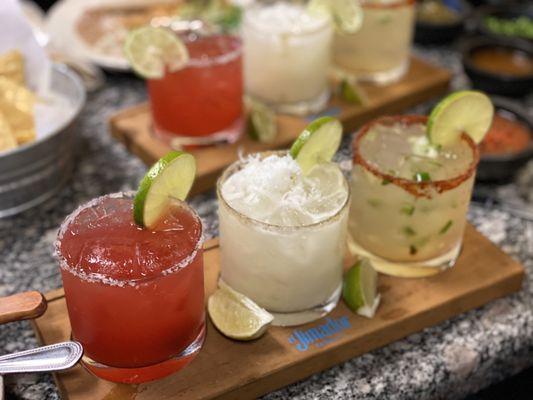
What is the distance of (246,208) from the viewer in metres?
1.14

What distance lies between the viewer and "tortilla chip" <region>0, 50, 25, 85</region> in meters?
1.65

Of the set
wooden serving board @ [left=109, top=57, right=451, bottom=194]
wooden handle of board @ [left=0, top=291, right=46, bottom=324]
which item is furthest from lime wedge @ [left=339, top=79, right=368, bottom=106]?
wooden handle of board @ [left=0, top=291, right=46, bottom=324]

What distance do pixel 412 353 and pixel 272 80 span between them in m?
0.80

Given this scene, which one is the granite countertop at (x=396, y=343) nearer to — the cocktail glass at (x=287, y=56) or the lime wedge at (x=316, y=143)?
the lime wedge at (x=316, y=143)

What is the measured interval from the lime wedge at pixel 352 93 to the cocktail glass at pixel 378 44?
0.35 ft

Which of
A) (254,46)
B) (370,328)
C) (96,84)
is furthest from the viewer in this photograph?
(96,84)

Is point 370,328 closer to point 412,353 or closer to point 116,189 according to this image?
point 412,353

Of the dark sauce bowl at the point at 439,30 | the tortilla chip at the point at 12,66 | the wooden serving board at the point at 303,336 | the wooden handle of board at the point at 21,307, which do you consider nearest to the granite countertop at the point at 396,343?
the wooden serving board at the point at 303,336

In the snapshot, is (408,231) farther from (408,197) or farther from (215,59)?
(215,59)

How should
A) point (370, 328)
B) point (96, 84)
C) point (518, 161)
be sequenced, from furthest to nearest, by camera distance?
point (96, 84) < point (518, 161) < point (370, 328)

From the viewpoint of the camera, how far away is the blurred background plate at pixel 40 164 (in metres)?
1.42

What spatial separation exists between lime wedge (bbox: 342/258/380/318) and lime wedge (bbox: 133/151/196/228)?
33 centimetres

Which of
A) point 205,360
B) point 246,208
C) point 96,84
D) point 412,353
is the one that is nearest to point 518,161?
point 412,353

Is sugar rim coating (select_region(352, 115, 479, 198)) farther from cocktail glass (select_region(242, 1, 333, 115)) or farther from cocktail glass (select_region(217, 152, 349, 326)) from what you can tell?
cocktail glass (select_region(242, 1, 333, 115))
